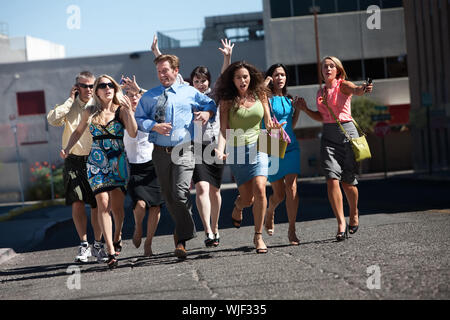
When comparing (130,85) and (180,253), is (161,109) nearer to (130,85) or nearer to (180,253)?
(130,85)

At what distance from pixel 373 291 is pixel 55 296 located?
2.44 m

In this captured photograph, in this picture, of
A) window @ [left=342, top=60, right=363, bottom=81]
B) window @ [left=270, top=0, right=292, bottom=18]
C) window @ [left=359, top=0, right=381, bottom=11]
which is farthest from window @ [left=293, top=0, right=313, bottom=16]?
window @ [left=342, top=60, right=363, bottom=81]

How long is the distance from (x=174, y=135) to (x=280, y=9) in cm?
3569

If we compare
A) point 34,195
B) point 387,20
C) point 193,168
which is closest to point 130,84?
point 193,168

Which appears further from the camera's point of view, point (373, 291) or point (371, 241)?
point (371, 241)

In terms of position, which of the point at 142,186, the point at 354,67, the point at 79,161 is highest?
the point at 354,67

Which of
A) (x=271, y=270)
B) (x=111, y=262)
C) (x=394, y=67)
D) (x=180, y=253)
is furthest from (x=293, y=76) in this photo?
(x=271, y=270)

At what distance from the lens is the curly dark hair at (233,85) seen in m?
7.75

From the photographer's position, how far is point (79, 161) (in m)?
8.31

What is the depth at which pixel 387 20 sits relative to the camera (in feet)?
137

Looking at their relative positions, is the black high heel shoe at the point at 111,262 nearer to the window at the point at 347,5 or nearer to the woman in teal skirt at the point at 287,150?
the woman in teal skirt at the point at 287,150
